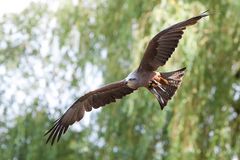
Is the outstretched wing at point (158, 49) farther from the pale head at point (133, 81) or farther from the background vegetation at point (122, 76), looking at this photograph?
the background vegetation at point (122, 76)

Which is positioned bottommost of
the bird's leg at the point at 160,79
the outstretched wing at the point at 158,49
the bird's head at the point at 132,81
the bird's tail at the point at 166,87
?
the bird's tail at the point at 166,87

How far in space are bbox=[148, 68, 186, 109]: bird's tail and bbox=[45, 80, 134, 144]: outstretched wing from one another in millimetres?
453

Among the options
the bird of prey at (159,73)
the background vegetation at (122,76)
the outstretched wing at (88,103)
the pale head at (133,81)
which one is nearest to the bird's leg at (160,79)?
the bird of prey at (159,73)

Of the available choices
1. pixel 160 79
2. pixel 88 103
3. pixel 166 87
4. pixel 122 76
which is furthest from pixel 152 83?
pixel 122 76

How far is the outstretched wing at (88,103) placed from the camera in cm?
569

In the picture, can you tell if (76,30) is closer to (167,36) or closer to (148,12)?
(148,12)

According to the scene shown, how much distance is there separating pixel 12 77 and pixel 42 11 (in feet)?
2.39

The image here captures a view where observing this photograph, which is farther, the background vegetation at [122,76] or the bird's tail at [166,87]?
the background vegetation at [122,76]

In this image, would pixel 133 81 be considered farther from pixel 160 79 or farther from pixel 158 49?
pixel 158 49

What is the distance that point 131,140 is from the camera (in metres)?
7.50

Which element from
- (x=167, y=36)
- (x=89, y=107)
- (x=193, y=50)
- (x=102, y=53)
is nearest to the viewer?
(x=167, y=36)

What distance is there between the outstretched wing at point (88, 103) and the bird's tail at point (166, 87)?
0.45 meters

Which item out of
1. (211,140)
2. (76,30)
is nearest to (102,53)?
(76,30)

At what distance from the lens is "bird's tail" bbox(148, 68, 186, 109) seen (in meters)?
5.13
